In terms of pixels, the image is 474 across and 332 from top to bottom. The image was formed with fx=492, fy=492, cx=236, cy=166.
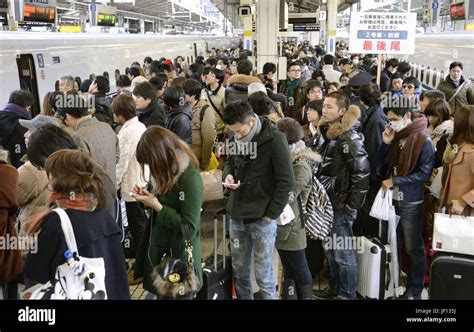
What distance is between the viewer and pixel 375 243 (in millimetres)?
3582

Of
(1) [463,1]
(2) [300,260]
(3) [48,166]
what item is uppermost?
(1) [463,1]

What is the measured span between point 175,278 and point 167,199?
1.32 ft

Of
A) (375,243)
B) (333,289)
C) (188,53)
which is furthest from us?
(188,53)

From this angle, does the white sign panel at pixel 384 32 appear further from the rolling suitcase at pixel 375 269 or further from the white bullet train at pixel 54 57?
the white bullet train at pixel 54 57

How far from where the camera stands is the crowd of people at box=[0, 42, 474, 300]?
6.98ft

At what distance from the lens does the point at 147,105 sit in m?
4.59

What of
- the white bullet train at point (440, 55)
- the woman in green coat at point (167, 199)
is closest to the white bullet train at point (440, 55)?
the white bullet train at point (440, 55)

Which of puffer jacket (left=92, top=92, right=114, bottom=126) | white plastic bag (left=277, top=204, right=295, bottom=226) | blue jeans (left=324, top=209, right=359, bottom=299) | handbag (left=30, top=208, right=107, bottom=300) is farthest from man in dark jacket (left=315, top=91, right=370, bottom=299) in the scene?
puffer jacket (left=92, top=92, right=114, bottom=126)

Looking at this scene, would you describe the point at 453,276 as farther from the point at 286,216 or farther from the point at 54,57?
the point at 54,57

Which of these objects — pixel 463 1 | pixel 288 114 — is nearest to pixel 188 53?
pixel 463 1

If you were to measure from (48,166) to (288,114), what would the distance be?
428 cm
